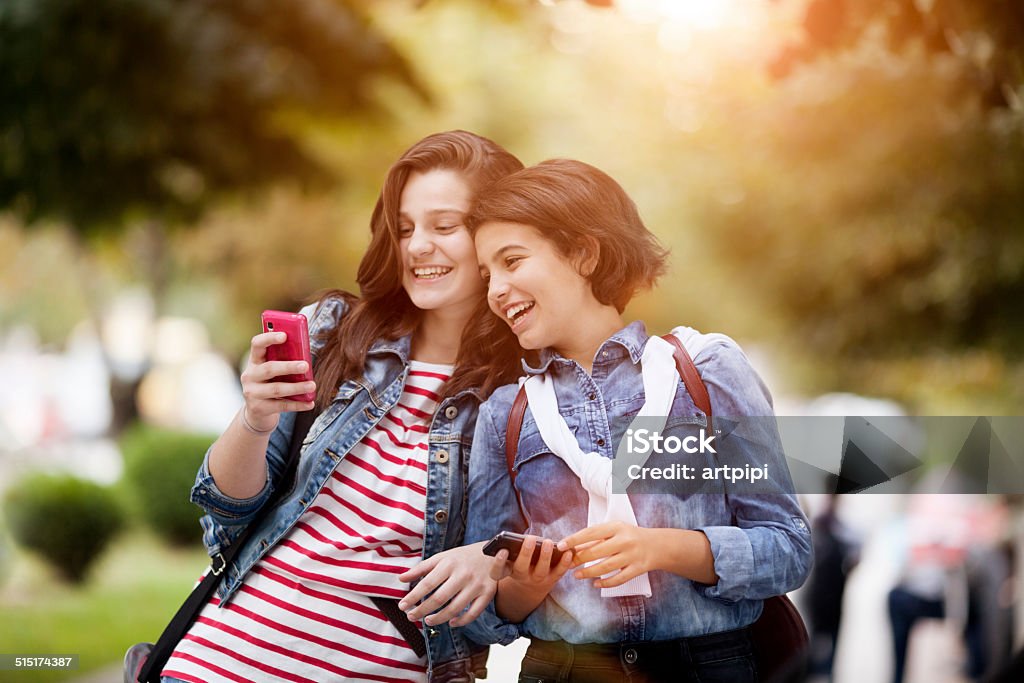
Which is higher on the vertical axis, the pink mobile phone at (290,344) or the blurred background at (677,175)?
the blurred background at (677,175)

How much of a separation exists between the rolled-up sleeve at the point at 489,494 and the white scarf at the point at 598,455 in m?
0.08

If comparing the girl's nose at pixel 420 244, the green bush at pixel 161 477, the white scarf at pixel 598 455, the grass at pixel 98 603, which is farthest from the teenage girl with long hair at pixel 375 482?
the green bush at pixel 161 477

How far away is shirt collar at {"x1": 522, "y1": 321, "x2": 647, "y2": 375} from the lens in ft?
5.64

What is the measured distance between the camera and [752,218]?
8.04 feet

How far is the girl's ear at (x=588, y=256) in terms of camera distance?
1711mm

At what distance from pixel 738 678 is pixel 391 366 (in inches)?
33.4

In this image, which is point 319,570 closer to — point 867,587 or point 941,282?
point 867,587

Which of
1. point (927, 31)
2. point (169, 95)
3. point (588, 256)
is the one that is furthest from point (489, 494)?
point (169, 95)

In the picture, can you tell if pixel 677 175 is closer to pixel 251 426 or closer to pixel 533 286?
pixel 533 286

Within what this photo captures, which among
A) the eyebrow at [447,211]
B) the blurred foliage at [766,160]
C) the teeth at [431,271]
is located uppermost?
the blurred foliage at [766,160]

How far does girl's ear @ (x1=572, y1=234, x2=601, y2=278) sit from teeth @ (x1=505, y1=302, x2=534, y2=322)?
0.11 meters

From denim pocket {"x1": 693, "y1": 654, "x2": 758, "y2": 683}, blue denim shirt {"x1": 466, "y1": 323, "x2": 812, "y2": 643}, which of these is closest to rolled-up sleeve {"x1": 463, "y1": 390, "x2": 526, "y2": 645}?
blue denim shirt {"x1": 466, "y1": 323, "x2": 812, "y2": 643}

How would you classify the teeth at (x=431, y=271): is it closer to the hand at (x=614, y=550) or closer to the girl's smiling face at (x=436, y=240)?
the girl's smiling face at (x=436, y=240)

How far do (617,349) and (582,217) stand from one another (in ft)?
0.83
